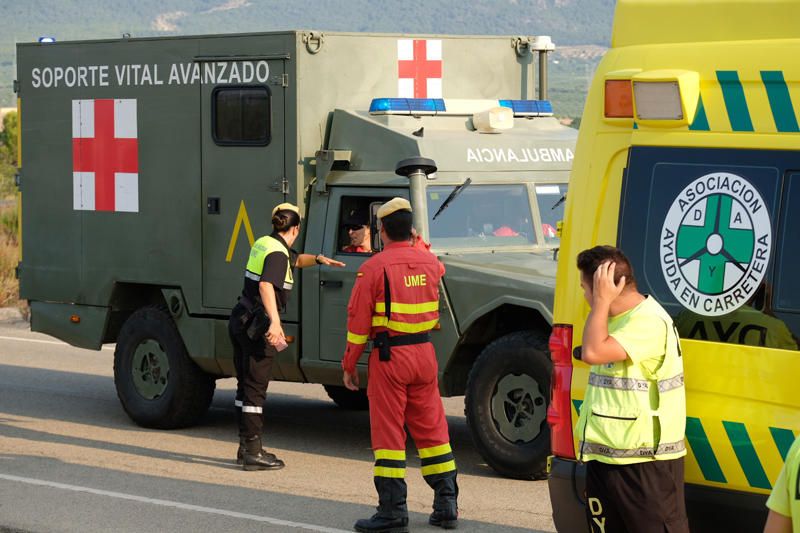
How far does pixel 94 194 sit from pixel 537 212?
11.5 ft

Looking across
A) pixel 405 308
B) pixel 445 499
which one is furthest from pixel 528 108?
pixel 445 499

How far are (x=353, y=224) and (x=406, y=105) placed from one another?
923mm

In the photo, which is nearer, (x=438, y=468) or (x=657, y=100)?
(x=657, y=100)

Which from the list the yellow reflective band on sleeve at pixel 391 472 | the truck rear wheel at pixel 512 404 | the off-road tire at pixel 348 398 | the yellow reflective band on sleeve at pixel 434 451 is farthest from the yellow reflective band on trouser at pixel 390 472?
the off-road tire at pixel 348 398

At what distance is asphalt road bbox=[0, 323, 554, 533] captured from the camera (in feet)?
27.2

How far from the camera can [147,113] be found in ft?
36.8

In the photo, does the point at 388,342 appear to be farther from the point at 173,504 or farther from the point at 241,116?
the point at 241,116

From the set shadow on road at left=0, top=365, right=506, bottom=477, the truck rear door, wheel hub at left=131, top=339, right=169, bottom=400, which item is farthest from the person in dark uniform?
wheel hub at left=131, top=339, right=169, bottom=400

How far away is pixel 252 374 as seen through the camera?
9.65 meters

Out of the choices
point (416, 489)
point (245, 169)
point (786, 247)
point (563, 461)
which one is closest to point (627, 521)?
point (563, 461)

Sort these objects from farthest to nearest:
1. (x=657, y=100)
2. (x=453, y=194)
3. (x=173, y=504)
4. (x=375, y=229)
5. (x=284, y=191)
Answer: (x=284, y=191) → (x=453, y=194) → (x=375, y=229) → (x=173, y=504) → (x=657, y=100)

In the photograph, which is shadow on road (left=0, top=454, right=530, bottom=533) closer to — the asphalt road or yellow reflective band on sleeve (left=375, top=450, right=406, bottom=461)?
the asphalt road

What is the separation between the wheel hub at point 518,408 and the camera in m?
9.20

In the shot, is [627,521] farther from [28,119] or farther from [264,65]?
[28,119]
